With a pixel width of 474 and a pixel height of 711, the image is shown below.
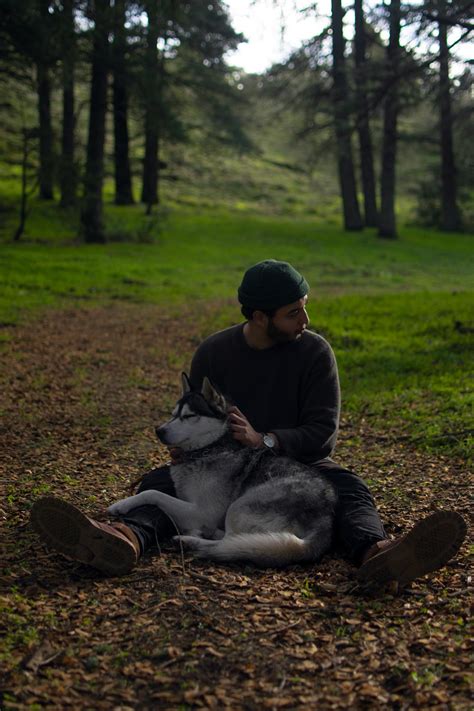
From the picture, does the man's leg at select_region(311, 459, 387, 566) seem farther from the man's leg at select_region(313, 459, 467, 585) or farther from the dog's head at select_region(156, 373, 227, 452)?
the dog's head at select_region(156, 373, 227, 452)

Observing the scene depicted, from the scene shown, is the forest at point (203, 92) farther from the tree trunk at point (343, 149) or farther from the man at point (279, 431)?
the man at point (279, 431)

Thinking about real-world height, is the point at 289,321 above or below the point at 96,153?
below

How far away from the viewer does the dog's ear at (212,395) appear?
5.31 metres

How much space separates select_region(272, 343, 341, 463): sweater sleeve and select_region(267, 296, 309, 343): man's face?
0.27m

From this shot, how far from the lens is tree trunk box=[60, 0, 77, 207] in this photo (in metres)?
20.3

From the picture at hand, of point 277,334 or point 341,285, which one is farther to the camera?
point 341,285

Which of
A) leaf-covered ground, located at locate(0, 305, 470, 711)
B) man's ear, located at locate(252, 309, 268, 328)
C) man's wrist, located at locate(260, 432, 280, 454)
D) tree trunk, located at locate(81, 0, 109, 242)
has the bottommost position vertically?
leaf-covered ground, located at locate(0, 305, 470, 711)

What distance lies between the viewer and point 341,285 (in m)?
24.2

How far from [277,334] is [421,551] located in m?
1.84

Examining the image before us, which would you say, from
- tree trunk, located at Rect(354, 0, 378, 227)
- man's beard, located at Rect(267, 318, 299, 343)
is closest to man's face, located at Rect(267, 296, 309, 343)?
man's beard, located at Rect(267, 318, 299, 343)

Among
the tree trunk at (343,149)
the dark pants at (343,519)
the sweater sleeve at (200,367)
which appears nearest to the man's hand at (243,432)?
the dark pants at (343,519)

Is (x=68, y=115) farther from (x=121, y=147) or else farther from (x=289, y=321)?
(x=289, y=321)

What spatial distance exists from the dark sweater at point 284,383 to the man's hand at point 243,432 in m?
0.24

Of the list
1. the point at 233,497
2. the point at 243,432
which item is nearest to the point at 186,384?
the point at 243,432
